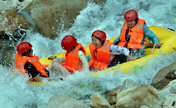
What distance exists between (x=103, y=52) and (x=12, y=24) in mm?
2952

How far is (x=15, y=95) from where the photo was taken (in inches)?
202

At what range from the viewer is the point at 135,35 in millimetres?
5730

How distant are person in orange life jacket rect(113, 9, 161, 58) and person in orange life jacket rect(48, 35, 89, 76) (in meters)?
1.06

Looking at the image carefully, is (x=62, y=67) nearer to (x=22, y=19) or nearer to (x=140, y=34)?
(x=140, y=34)

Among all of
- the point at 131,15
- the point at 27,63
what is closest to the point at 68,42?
the point at 27,63

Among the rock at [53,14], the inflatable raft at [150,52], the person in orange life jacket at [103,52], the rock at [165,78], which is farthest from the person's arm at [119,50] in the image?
the rock at [53,14]

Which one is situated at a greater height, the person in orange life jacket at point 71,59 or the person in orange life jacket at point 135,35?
the person in orange life jacket at point 135,35

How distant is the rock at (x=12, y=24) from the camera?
7035 millimetres

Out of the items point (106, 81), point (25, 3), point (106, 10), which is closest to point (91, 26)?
point (106, 10)

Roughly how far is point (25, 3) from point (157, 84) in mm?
4910

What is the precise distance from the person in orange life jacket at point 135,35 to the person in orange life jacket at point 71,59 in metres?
1.06

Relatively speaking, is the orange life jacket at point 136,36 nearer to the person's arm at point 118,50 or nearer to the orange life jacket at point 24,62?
the person's arm at point 118,50

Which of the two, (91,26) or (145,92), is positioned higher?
(91,26)

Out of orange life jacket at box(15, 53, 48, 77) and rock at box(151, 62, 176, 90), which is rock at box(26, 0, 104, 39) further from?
rock at box(151, 62, 176, 90)
